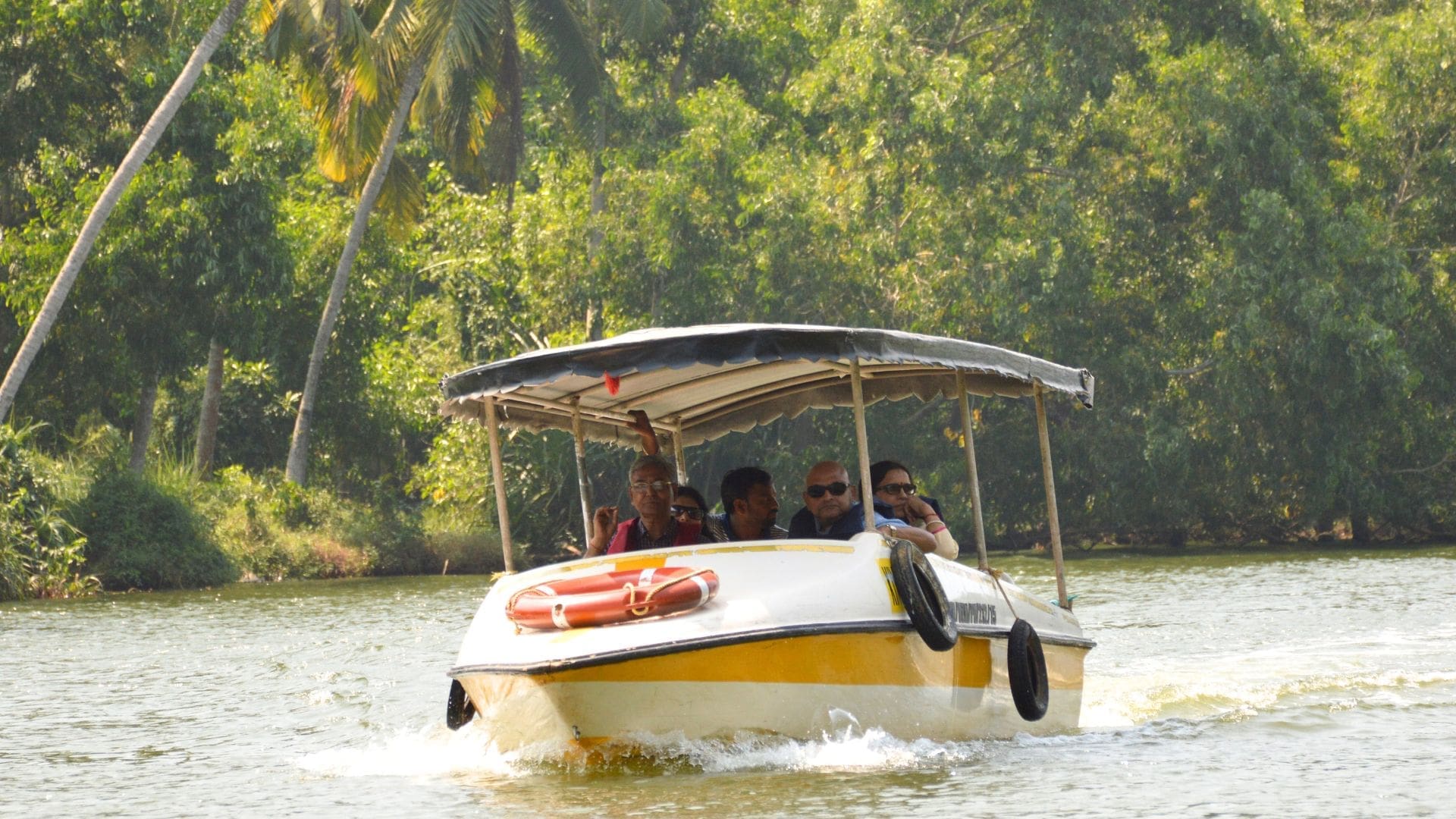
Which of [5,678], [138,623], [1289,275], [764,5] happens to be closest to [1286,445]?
[1289,275]

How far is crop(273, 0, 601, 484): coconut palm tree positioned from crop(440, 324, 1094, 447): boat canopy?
17.2m

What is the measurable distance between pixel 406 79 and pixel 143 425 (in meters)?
6.71

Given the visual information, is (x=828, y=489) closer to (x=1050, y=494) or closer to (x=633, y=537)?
(x=633, y=537)

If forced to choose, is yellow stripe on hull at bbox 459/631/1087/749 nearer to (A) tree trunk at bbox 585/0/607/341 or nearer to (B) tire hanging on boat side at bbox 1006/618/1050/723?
(B) tire hanging on boat side at bbox 1006/618/1050/723

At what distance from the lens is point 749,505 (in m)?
9.53

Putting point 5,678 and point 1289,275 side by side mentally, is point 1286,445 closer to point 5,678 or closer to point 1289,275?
point 1289,275

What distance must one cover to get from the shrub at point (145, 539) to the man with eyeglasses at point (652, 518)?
18063 millimetres

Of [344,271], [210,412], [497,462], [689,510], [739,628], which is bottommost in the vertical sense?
[739,628]

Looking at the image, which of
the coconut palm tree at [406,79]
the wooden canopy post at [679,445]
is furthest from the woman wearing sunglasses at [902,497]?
the coconut palm tree at [406,79]

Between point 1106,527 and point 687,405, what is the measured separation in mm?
24419

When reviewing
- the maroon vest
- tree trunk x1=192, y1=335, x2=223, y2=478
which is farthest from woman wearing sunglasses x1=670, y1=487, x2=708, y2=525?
tree trunk x1=192, y1=335, x2=223, y2=478

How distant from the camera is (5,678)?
14.8 meters

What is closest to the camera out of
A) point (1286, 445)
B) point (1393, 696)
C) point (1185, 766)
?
point (1185, 766)

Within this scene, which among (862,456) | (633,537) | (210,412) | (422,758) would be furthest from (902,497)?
(210,412)
